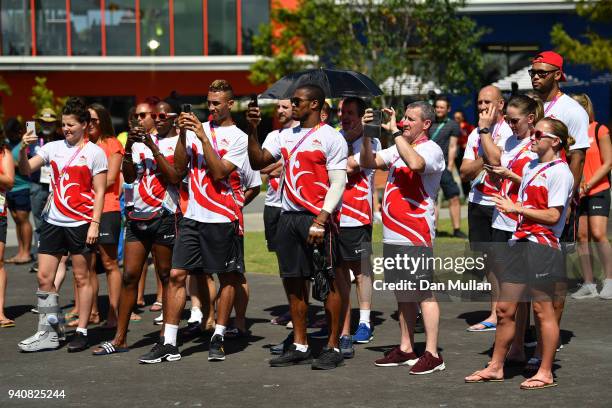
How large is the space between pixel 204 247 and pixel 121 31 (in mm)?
29322

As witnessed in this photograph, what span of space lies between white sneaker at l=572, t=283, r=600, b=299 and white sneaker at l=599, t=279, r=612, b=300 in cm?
9

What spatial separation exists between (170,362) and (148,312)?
2532mm

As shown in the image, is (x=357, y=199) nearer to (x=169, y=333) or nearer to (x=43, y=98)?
(x=169, y=333)

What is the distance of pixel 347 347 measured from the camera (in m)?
8.27

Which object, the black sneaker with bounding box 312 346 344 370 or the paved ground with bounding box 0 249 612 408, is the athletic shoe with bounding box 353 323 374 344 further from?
the black sneaker with bounding box 312 346 344 370

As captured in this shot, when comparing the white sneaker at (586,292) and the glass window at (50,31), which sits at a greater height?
the glass window at (50,31)

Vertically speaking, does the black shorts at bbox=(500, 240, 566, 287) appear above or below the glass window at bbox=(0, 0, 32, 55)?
below

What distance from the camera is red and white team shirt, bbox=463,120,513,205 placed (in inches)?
332

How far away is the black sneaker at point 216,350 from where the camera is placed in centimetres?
812

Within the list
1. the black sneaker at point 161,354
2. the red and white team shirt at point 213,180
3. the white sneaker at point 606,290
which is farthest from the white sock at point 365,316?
the white sneaker at point 606,290

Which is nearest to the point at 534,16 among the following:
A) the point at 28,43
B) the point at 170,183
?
the point at 28,43

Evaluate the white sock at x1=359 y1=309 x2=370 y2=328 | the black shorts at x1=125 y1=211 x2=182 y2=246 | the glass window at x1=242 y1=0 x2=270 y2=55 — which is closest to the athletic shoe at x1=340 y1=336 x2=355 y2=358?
the white sock at x1=359 y1=309 x2=370 y2=328

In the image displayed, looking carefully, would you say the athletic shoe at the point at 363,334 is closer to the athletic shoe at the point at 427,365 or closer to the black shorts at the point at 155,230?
the athletic shoe at the point at 427,365

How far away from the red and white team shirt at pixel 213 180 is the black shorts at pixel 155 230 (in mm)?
730
